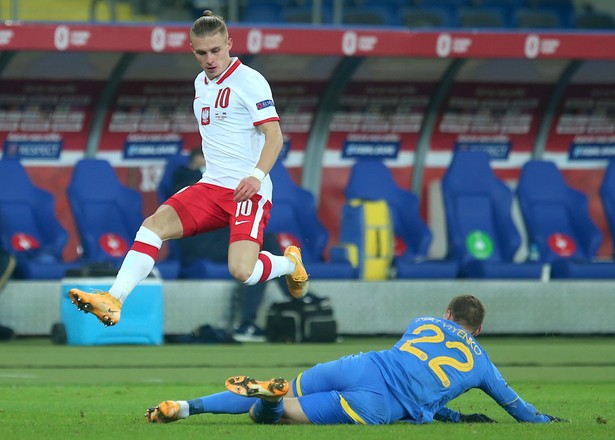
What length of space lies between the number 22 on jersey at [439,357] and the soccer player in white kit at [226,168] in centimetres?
171

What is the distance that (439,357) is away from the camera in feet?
24.2

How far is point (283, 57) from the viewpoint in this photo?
17.4m

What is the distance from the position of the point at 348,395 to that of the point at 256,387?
55 centimetres

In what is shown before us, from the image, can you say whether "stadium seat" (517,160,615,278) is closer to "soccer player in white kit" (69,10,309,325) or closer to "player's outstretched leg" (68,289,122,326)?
"soccer player in white kit" (69,10,309,325)

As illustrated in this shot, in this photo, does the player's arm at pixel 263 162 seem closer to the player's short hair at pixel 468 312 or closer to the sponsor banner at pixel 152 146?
the player's short hair at pixel 468 312

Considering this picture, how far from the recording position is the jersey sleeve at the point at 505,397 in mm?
7430

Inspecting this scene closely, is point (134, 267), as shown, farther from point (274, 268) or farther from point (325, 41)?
point (325, 41)

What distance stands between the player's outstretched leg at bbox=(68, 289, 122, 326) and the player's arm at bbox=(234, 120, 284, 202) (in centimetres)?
93

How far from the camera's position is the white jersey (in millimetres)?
8898

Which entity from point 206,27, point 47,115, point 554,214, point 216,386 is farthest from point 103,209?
point 206,27

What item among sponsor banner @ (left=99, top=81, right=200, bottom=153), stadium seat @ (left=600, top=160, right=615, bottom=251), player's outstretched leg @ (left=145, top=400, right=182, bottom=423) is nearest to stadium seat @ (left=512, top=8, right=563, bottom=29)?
Result: stadium seat @ (left=600, top=160, right=615, bottom=251)

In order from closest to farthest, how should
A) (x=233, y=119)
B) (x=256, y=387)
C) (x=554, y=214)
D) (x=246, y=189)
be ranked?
(x=256, y=387)
(x=246, y=189)
(x=233, y=119)
(x=554, y=214)

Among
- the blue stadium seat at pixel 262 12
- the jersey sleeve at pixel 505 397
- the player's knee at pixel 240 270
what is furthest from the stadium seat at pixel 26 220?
the jersey sleeve at pixel 505 397

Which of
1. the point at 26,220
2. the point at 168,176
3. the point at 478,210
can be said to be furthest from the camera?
the point at 478,210
